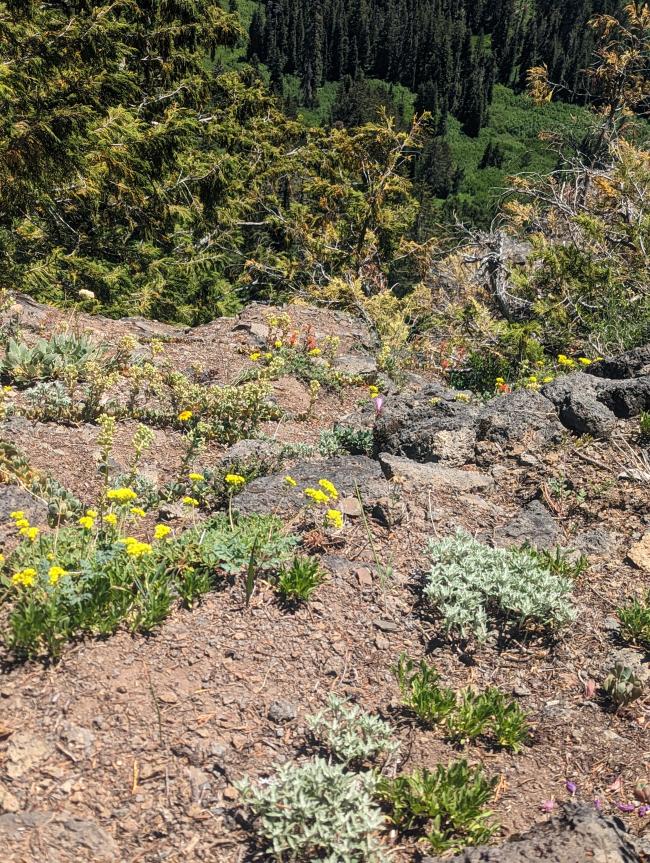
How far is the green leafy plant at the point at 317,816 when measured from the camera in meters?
2.05

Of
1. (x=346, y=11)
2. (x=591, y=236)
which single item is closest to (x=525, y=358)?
(x=591, y=236)

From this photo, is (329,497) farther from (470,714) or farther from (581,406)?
(581,406)

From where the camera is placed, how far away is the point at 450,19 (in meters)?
126

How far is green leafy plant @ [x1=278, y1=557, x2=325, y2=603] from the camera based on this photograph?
3.20m

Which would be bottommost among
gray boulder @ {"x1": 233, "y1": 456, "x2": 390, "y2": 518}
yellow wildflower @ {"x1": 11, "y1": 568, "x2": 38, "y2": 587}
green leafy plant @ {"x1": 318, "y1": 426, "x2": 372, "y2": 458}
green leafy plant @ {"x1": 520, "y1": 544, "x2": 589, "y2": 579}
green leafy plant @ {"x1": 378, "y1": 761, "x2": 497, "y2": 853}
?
green leafy plant @ {"x1": 318, "y1": 426, "x2": 372, "y2": 458}

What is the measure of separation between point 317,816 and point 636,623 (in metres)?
1.96

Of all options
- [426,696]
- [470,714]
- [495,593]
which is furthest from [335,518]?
[470,714]

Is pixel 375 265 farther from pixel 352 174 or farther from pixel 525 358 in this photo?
pixel 525 358

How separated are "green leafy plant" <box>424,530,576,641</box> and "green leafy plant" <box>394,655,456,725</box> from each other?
1.47 feet

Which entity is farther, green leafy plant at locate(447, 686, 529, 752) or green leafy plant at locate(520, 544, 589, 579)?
green leafy plant at locate(520, 544, 589, 579)

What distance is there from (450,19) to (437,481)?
149 meters

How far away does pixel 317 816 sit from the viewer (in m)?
2.06

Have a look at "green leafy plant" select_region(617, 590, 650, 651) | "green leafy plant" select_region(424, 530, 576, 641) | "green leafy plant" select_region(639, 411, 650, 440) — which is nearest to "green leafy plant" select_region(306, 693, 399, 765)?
"green leafy plant" select_region(424, 530, 576, 641)

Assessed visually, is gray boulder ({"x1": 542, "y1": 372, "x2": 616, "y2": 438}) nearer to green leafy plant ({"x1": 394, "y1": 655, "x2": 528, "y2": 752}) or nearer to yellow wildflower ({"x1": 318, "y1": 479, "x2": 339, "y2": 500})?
yellow wildflower ({"x1": 318, "y1": 479, "x2": 339, "y2": 500})
